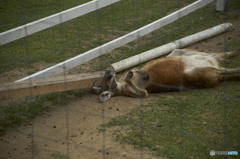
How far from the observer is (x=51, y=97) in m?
4.29

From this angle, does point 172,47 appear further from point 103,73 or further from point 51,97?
point 51,97

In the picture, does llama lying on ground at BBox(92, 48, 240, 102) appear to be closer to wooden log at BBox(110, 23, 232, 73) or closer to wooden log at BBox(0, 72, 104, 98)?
wooden log at BBox(0, 72, 104, 98)

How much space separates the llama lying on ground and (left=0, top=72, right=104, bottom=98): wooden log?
0.16 m

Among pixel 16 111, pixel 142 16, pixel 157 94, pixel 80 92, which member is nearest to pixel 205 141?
pixel 157 94

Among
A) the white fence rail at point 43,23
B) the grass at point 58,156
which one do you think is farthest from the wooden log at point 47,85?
the grass at point 58,156

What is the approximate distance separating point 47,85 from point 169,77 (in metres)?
1.80

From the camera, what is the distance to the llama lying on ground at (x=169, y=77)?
4.23 meters

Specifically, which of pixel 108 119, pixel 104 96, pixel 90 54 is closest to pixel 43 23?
pixel 90 54

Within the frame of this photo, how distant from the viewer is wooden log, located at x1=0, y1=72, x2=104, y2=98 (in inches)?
146

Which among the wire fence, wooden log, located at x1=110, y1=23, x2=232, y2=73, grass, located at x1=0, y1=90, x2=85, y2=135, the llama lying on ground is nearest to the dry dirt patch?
the wire fence

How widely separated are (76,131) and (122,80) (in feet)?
4.49

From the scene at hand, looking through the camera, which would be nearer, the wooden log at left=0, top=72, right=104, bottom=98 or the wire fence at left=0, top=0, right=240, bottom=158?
the wire fence at left=0, top=0, right=240, bottom=158

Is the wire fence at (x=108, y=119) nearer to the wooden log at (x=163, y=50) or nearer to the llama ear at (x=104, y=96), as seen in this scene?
the llama ear at (x=104, y=96)

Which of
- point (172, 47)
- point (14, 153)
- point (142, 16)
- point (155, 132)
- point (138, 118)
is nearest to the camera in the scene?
point (14, 153)
